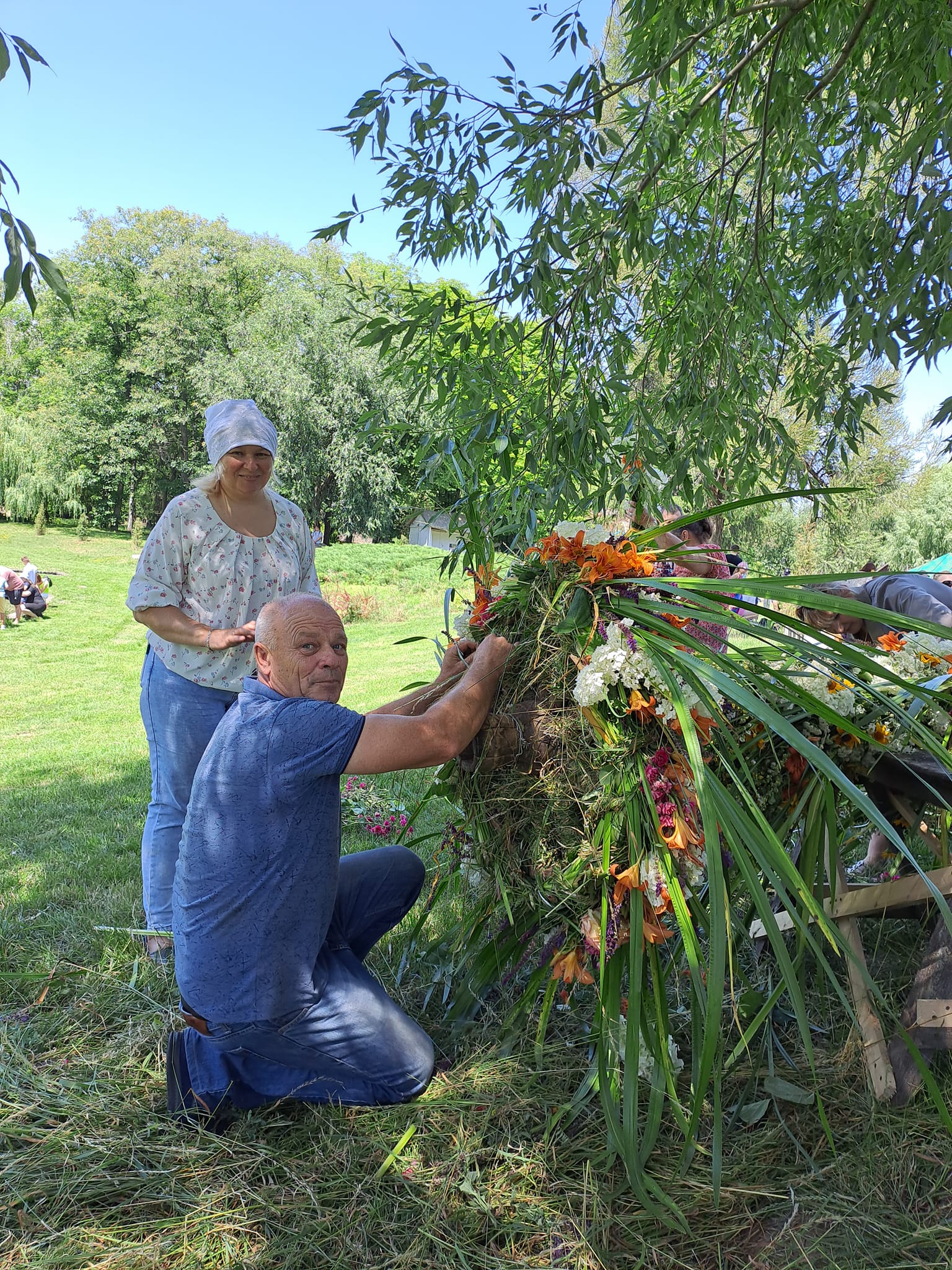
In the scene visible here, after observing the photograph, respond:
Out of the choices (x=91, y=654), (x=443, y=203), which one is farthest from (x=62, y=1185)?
(x=91, y=654)

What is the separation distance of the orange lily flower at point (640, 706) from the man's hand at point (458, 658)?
54cm

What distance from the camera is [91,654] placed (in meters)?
13.3

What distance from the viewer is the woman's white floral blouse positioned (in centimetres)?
307

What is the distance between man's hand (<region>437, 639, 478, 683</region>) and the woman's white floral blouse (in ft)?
2.82

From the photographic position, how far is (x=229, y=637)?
119 inches

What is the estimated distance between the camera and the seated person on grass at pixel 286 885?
209 cm

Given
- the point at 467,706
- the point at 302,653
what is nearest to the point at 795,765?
the point at 467,706

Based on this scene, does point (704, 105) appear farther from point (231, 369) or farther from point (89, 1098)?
point (231, 369)

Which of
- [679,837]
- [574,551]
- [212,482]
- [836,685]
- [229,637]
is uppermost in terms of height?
[212,482]

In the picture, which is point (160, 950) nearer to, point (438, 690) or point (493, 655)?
point (438, 690)

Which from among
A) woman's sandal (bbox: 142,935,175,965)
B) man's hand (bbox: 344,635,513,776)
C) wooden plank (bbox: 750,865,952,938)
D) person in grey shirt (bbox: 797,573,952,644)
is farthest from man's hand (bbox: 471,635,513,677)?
person in grey shirt (bbox: 797,573,952,644)

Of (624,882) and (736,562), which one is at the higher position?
(736,562)

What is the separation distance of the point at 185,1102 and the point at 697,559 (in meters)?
2.10

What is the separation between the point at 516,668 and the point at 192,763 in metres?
1.46
